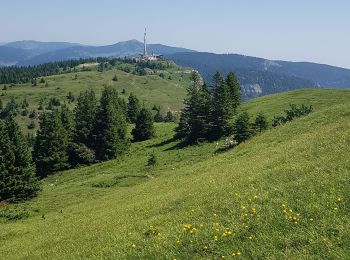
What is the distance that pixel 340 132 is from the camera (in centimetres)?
2666

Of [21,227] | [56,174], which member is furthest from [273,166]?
[56,174]

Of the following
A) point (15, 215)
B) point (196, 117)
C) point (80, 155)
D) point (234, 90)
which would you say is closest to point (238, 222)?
point (15, 215)

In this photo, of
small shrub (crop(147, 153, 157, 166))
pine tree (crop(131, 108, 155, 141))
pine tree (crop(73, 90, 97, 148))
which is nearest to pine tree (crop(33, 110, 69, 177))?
pine tree (crop(73, 90, 97, 148))

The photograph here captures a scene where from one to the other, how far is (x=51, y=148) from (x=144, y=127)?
85.6ft

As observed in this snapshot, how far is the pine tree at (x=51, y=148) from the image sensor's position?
266 feet

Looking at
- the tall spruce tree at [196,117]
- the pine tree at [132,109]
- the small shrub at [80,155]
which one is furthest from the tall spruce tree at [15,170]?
the pine tree at [132,109]

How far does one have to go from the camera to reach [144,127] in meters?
102

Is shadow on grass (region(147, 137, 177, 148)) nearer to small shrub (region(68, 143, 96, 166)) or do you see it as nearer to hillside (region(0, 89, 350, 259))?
small shrub (region(68, 143, 96, 166))

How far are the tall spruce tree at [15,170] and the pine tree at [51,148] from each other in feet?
61.9

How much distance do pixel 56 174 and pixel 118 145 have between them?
13.3 metres

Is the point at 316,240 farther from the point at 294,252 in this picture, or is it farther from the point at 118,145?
the point at 118,145

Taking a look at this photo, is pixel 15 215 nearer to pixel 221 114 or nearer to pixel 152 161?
pixel 152 161

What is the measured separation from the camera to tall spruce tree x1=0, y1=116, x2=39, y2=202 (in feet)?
176

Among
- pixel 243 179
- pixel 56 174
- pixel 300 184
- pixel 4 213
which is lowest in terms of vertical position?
pixel 56 174
